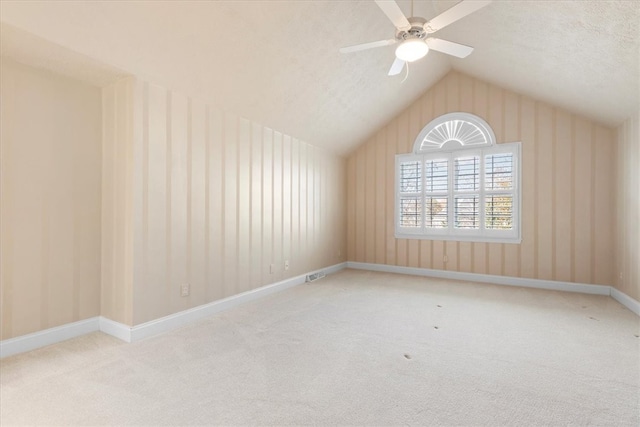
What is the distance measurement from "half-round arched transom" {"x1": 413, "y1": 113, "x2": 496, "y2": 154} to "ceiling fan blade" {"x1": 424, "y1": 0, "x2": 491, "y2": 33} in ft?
10.6

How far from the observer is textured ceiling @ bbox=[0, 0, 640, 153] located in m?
2.25

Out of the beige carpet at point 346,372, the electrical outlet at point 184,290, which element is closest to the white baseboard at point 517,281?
the beige carpet at point 346,372

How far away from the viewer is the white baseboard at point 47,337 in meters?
2.38

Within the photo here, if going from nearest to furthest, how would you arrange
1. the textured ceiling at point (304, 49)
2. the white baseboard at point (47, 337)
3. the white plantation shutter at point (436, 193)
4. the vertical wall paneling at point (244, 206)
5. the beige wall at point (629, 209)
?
the textured ceiling at point (304, 49), the white baseboard at point (47, 337), the beige wall at point (629, 209), the vertical wall paneling at point (244, 206), the white plantation shutter at point (436, 193)

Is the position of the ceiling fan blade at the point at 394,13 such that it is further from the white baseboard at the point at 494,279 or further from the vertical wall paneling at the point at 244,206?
the white baseboard at the point at 494,279

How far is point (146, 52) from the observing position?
2.54 m

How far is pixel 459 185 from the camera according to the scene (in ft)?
17.3

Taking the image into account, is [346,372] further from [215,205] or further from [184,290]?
[215,205]

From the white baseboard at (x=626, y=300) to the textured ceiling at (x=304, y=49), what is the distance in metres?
2.23

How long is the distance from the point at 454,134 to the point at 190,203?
445cm

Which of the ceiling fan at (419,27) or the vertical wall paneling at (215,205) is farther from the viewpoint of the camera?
the vertical wall paneling at (215,205)

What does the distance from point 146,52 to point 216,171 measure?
4.28 ft

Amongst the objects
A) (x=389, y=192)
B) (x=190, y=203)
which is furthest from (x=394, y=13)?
(x=389, y=192)

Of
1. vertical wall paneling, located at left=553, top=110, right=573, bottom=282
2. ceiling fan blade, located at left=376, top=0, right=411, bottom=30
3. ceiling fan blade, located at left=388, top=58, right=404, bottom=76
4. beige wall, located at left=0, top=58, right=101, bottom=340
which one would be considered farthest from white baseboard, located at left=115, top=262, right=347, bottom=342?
vertical wall paneling, located at left=553, top=110, right=573, bottom=282
